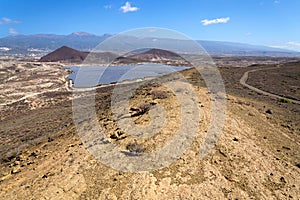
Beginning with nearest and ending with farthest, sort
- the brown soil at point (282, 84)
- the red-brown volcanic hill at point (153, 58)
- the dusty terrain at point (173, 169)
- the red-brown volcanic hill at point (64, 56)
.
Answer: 1. the dusty terrain at point (173, 169)
2. the brown soil at point (282, 84)
3. the red-brown volcanic hill at point (153, 58)
4. the red-brown volcanic hill at point (64, 56)

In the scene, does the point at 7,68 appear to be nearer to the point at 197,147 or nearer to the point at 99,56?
the point at 99,56

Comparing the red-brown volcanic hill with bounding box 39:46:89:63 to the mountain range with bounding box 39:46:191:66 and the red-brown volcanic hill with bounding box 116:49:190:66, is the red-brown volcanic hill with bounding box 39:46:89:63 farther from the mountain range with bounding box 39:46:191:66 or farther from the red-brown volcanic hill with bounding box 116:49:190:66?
the red-brown volcanic hill with bounding box 116:49:190:66

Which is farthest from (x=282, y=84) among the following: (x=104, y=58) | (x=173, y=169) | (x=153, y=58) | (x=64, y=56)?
(x=64, y=56)

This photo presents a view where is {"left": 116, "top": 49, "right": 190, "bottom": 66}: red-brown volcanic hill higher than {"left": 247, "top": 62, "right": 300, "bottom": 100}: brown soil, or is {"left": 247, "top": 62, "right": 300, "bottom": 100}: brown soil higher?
{"left": 116, "top": 49, "right": 190, "bottom": 66}: red-brown volcanic hill

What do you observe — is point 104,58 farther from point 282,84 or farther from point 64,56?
point 282,84

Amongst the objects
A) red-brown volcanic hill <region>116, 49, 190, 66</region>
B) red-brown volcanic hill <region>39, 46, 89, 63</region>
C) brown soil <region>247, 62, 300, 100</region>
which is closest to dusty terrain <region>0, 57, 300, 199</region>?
brown soil <region>247, 62, 300, 100</region>

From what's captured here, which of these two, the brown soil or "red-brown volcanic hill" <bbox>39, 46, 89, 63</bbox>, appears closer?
the brown soil

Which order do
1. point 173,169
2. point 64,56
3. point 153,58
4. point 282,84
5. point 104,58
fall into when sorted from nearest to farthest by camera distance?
1. point 173,169
2. point 282,84
3. point 104,58
4. point 64,56
5. point 153,58

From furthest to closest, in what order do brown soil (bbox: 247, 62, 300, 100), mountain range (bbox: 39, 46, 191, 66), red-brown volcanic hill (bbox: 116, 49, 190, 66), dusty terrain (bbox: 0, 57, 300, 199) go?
red-brown volcanic hill (bbox: 116, 49, 190, 66)
mountain range (bbox: 39, 46, 191, 66)
brown soil (bbox: 247, 62, 300, 100)
dusty terrain (bbox: 0, 57, 300, 199)

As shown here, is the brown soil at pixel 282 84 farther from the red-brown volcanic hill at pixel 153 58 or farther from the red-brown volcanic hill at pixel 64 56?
the red-brown volcanic hill at pixel 64 56

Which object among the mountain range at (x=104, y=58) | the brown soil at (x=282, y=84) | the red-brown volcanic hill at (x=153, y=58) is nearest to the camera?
the brown soil at (x=282, y=84)

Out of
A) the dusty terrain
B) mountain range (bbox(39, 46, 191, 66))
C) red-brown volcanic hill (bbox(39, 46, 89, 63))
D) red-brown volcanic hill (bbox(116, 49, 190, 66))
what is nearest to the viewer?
the dusty terrain

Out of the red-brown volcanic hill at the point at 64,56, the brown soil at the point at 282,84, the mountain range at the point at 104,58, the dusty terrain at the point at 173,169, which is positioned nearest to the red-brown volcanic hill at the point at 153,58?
the mountain range at the point at 104,58
